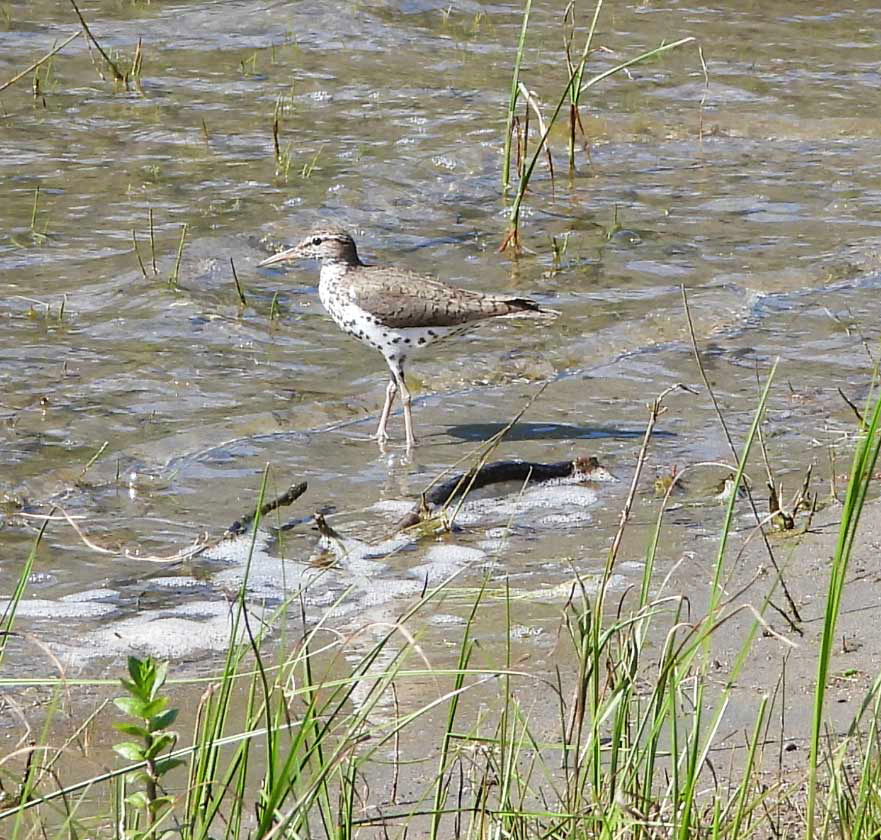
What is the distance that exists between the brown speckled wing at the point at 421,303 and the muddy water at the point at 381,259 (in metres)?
0.47

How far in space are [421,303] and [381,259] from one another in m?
2.27

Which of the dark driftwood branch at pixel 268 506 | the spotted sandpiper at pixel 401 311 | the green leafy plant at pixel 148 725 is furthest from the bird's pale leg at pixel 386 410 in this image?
the green leafy plant at pixel 148 725

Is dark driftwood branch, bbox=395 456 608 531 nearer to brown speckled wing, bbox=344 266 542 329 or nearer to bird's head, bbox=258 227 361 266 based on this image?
brown speckled wing, bbox=344 266 542 329

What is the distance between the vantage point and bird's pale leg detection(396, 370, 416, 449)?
710 cm

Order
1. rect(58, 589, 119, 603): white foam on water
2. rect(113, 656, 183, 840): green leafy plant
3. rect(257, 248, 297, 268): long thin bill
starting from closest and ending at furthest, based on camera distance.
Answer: rect(113, 656, 183, 840): green leafy plant → rect(58, 589, 119, 603): white foam on water → rect(257, 248, 297, 268): long thin bill

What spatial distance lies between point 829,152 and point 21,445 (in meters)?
6.99

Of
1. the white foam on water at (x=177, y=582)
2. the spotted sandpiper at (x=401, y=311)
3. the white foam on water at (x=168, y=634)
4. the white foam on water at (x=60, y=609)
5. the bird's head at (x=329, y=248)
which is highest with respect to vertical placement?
the bird's head at (x=329, y=248)

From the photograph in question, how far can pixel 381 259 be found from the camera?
383 inches

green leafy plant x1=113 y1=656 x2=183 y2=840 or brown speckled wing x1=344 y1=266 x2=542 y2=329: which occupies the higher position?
green leafy plant x1=113 y1=656 x2=183 y2=840

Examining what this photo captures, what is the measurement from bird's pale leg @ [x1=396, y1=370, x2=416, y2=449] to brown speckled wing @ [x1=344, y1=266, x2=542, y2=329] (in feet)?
0.83

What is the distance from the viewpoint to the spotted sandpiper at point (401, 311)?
7480 millimetres

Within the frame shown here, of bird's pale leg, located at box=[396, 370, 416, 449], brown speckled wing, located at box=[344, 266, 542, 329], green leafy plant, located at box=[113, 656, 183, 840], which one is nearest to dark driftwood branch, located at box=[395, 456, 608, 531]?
bird's pale leg, located at box=[396, 370, 416, 449]

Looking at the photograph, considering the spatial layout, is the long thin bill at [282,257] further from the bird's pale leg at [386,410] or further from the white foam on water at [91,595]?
the white foam on water at [91,595]

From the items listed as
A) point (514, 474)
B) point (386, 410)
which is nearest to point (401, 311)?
point (386, 410)
